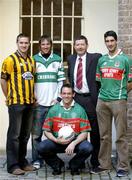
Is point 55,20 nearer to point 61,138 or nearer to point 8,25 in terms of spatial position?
point 8,25

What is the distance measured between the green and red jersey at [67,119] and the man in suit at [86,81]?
0.64ft

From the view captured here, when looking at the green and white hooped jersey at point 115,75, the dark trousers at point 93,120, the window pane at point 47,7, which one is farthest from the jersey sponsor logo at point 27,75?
the window pane at point 47,7

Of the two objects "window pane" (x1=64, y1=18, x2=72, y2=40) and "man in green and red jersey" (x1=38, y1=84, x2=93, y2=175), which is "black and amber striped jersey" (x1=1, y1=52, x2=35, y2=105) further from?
"window pane" (x1=64, y1=18, x2=72, y2=40)

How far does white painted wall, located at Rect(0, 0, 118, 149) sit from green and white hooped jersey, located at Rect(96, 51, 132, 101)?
2.05 m

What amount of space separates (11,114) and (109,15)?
3034 millimetres

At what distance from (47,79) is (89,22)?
7.04 feet

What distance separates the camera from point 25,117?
7.90 meters

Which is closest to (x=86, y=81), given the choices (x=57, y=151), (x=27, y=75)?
(x=27, y=75)

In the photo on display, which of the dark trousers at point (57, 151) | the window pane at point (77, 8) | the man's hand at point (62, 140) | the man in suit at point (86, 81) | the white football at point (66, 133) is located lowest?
the dark trousers at point (57, 151)

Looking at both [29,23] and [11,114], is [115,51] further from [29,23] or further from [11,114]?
[29,23]

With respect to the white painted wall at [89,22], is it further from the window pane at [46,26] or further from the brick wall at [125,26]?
the brick wall at [125,26]

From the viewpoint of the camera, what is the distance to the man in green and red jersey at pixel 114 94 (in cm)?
755

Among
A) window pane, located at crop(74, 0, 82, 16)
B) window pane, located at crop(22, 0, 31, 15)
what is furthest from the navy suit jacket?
window pane, located at crop(22, 0, 31, 15)

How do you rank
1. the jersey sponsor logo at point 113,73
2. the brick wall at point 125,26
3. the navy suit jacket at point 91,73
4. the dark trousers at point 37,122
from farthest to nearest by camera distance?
the brick wall at point 125,26
the dark trousers at point 37,122
the navy suit jacket at point 91,73
the jersey sponsor logo at point 113,73
